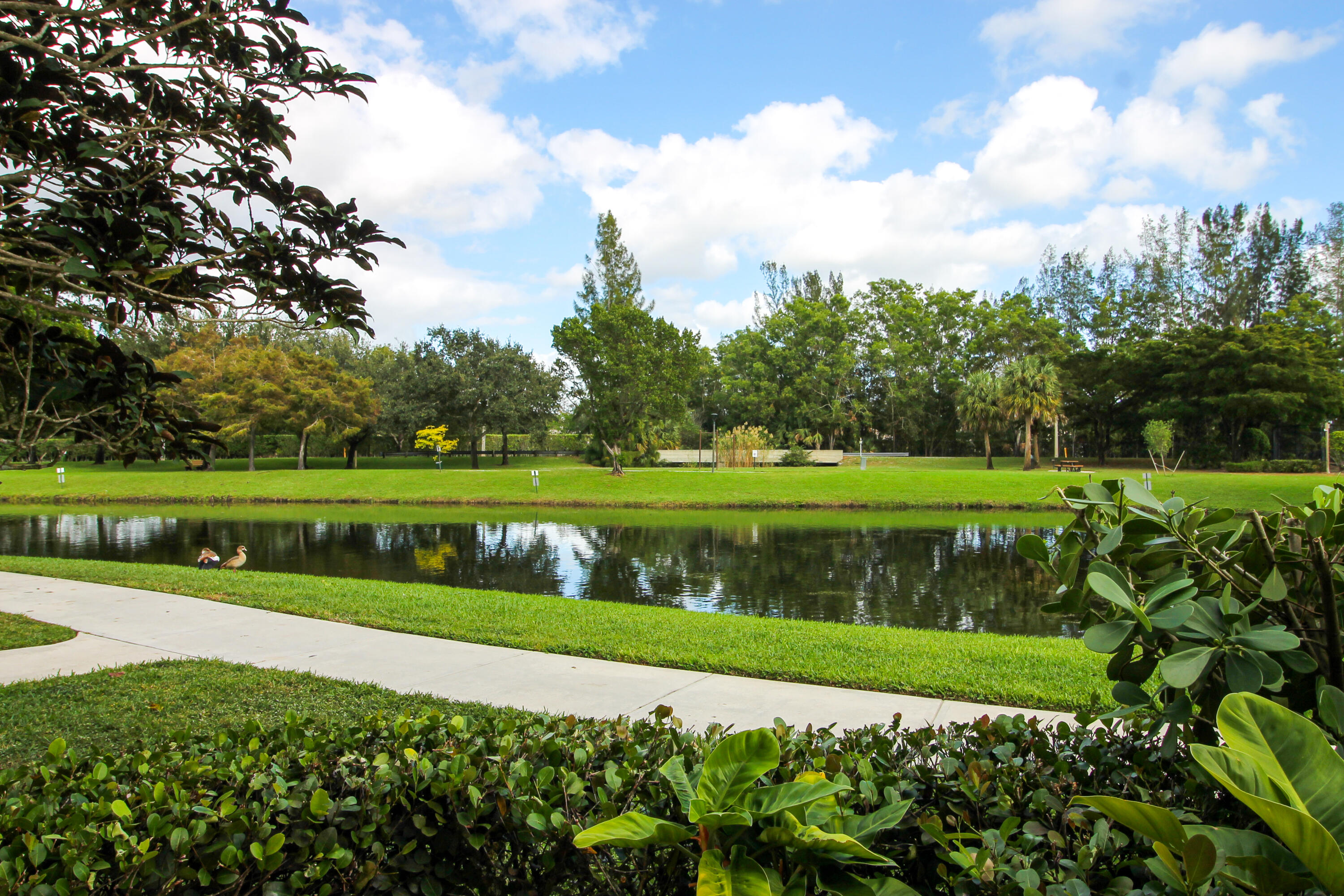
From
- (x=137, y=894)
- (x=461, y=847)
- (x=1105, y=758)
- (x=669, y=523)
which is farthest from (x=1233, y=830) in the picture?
(x=669, y=523)

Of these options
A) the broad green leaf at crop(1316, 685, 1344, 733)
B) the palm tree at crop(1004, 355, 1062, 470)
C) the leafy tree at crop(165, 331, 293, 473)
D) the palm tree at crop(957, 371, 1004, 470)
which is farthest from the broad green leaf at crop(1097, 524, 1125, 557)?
the leafy tree at crop(165, 331, 293, 473)

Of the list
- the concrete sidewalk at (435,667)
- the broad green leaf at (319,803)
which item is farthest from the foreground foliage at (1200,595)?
the concrete sidewalk at (435,667)

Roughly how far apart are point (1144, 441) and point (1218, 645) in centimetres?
5180

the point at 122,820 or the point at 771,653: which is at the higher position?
the point at 122,820

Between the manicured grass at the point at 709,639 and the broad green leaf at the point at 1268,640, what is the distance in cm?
395

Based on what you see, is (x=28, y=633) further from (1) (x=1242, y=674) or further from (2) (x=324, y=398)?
(2) (x=324, y=398)

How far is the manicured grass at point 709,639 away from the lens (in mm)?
5566

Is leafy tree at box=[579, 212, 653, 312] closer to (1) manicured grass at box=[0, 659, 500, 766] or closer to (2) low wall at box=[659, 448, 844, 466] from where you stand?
(2) low wall at box=[659, 448, 844, 466]

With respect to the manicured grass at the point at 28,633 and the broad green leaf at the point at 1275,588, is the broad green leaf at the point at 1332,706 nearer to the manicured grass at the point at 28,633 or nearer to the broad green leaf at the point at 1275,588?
the broad green leaf at the point at 1275,588

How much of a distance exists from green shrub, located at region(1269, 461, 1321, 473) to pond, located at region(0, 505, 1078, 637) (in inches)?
761

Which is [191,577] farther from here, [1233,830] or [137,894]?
[1233,830]

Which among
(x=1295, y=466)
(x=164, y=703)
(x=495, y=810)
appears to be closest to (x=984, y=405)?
(x=1295, y=466)

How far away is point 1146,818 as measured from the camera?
1.10 metres

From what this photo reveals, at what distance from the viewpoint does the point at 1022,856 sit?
149cm
